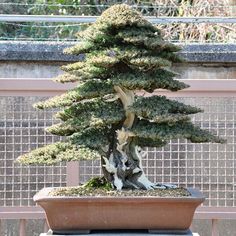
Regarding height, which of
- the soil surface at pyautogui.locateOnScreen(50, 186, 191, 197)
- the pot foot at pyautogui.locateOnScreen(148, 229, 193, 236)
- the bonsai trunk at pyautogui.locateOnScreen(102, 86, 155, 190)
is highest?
the bonsai trunk at pyautogui.locateOnScreen(102, 86, 155, 190)

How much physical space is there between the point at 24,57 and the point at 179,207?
5.37 ft

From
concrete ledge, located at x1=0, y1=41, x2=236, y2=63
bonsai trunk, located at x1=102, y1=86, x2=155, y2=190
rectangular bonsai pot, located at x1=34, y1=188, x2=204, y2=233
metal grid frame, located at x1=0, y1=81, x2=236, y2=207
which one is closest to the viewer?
rectangular bonsai pot, located at x1=34, y1=188, x2=204, y2=233

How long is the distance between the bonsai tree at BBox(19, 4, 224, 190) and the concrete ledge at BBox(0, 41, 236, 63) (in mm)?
1209

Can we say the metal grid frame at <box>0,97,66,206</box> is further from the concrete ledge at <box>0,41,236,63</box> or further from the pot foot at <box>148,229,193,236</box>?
the pot foot at <box>148,229,193,236</box>

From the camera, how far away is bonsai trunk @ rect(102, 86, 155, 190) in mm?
2779

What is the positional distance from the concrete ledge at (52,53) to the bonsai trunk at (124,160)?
1.27 meters

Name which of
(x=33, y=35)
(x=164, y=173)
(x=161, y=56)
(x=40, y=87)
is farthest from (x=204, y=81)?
(x=33, y=35)

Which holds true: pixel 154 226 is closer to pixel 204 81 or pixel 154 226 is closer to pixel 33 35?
pixel 204 81

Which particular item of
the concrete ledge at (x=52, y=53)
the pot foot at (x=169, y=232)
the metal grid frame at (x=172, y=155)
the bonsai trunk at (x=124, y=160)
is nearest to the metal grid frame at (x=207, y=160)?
the metal grid frame at (x=172, y=155)

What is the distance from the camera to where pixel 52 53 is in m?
3.99

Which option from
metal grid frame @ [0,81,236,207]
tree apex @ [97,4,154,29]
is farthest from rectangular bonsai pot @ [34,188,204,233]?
metal grid frame @ [0,81,236,207]

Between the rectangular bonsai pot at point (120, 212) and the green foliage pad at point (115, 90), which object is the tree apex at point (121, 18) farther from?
the rectangular bonsai pot at point (120, 212)

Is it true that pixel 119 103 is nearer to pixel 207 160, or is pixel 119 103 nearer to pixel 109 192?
pixel 109 192

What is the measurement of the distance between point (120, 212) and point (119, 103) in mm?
413
